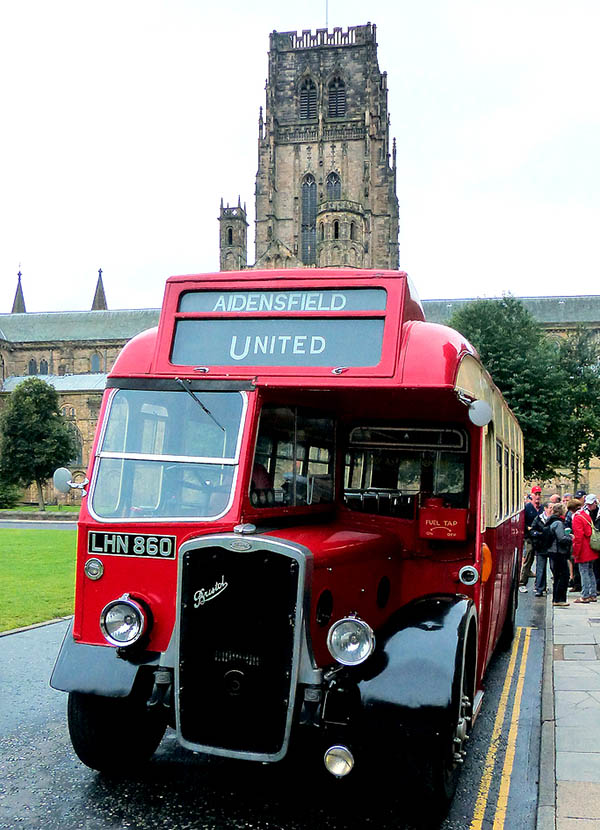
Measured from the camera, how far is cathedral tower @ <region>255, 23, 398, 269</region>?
83062 millimetres

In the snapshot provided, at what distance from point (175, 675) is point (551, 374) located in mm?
32507

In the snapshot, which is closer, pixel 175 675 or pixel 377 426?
pixel 175 675

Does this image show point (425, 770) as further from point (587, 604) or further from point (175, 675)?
point (587, 604)

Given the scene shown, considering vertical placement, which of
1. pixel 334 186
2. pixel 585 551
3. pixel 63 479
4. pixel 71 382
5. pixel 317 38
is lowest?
pixel 585 551

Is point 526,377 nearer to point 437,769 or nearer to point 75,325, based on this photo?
point 437,769

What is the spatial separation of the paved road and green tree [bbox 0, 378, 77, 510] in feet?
168

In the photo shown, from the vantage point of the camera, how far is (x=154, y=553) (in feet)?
18.3

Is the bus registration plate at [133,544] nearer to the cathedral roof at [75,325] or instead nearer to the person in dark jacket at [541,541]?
the person in dark jacket at [541,541]

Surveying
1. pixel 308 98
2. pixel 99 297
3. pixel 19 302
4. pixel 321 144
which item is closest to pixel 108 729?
pixel 321 144

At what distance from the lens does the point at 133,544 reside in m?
5.62

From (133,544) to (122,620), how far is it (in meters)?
0.57

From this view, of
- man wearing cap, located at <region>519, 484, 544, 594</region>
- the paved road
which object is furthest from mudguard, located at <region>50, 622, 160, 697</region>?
man wearing cap, located at <region>519, 484, 544, 594</region>

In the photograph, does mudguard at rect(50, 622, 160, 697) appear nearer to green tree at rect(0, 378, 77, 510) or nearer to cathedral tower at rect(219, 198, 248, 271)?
green tree at rect(0, 378, 77, 510)

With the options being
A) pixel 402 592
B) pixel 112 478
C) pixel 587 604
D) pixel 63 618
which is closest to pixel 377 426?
pixel 402 592
